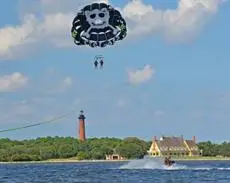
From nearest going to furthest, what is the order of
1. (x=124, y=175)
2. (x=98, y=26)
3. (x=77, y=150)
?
(x=98, y=26) < (x=124, y=175) < (x=77, y=150)

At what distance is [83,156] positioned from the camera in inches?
6890

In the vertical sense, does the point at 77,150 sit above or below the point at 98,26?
above

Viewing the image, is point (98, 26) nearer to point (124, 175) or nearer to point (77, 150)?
point (124, 175)

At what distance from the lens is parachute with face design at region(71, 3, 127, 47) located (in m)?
30.6

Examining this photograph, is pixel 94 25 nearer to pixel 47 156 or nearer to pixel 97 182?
pixel 97 182

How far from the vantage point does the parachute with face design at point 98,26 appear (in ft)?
100

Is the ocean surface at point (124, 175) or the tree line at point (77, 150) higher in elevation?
the tree line at point (77, 150)

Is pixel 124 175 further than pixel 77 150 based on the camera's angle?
No

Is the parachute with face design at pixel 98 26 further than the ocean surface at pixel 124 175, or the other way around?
the ocean surface at pixel 124 175

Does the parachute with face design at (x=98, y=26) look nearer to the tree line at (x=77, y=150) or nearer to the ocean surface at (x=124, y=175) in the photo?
the ocean surface at (x=124, y=175)

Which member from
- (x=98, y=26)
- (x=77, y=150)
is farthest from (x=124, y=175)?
(x=77, y=150)

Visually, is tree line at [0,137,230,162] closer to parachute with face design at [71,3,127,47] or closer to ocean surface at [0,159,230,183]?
ocean surface at [0,159,230,183]

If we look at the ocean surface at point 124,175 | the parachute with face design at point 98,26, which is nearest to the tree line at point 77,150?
the ocean surface at point 124,175

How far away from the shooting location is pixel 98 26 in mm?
30797
